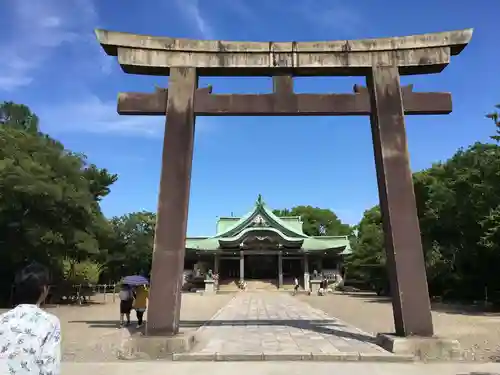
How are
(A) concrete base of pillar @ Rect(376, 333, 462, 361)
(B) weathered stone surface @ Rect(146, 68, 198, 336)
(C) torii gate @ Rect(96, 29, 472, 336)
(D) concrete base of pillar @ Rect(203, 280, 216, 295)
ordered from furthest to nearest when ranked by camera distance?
(D) concrete base of pillar @ Rect(203, 280, 216, 295) → (C) torii gate @ Rect(96, 29, 472, 336) → (B) weathered stone surface @ Rect(146, 68, 198, 336) → (A) concrete base of pillar @ Rect(376, 333, 462, 361)

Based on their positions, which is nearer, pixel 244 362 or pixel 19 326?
pixel 19 326

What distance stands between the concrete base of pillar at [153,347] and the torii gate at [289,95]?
54.3 inches

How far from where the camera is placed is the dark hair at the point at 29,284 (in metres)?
2.81

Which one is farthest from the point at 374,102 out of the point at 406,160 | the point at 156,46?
the point at 156,46

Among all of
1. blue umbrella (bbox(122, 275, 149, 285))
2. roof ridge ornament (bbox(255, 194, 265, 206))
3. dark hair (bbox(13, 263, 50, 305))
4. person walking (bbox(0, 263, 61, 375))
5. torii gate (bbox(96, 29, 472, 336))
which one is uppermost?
roof ridge ornament (bbox(255, 194, 265, 206))

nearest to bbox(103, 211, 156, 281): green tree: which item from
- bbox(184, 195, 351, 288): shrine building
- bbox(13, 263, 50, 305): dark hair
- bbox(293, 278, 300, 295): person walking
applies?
bbox(184, 195, 351, 288): shrine building

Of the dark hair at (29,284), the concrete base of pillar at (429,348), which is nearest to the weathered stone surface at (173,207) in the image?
the concrete base of pillar at (429,348)

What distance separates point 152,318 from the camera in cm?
788

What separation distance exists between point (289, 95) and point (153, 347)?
17.4 ft

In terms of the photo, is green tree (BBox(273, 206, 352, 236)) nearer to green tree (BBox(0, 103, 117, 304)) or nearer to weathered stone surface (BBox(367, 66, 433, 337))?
green tree (BBox(0, 103, 117, 304))

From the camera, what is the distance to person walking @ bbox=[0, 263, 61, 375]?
2.65 m

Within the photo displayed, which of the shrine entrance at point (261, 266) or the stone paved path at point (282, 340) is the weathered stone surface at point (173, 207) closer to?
the stone paved path at point (282, 340)

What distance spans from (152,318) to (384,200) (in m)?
4.80

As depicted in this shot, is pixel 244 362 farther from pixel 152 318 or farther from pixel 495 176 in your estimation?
pixel 495 176
